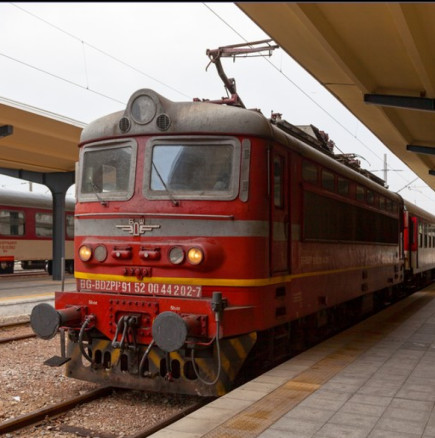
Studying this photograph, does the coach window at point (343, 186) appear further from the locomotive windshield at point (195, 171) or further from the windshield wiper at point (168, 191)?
the windshield wiper at point (168, 191)

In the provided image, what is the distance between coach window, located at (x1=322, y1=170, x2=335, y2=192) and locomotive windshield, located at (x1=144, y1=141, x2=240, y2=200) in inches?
102

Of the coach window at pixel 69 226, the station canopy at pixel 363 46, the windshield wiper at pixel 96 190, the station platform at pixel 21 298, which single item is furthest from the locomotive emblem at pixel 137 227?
the coach window at pixel 69 226

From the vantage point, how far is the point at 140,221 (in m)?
6.78

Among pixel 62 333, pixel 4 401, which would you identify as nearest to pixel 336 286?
pixel 62 333

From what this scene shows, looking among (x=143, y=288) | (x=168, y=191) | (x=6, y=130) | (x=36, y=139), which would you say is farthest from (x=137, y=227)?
(x=36, y=139)

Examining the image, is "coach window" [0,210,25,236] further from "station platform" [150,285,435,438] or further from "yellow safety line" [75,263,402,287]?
"station platform" [150,285,435,438]

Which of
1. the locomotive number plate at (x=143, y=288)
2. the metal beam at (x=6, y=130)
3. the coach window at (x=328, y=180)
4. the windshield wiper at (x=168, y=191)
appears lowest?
the locomotive number plate at (x=143, y=288)

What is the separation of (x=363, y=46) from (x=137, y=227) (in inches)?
166

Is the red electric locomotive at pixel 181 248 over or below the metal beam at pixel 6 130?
below

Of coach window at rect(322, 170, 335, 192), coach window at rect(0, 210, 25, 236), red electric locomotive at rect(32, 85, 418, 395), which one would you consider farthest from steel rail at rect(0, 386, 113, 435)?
coach window at rect(0, 210, 25, 236)

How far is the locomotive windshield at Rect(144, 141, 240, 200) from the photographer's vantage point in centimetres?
660

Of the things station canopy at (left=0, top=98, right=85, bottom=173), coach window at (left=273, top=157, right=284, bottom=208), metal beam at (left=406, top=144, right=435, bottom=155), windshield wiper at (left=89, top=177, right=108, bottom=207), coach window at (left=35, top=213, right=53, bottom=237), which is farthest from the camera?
coach window at (left=35, top=213, right=53, bottom=237)

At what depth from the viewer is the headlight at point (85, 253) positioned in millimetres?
7117

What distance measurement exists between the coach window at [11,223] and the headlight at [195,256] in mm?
20401
